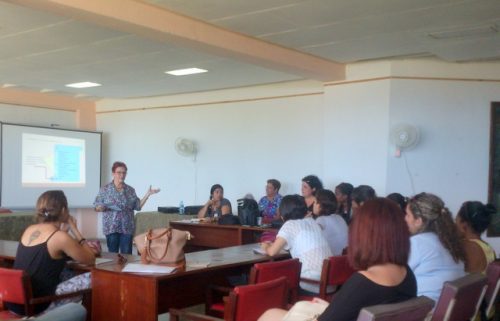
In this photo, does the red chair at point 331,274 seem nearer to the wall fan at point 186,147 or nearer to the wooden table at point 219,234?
the wooden table at point 219,234

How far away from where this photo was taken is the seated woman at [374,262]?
1.97 metres

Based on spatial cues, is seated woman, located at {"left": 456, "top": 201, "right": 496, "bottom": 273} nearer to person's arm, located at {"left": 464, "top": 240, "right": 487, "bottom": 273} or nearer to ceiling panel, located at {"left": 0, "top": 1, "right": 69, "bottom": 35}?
person's arm, located at {"left": 464, "top": 240, "right": 487, "bottom": 273}

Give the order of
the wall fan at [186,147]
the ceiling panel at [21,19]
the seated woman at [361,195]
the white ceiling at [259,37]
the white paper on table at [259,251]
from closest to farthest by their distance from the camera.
Result: the white paper on table at [259,251], the white ceiling at [259,37], the ceiling panel at [21,19], the seated woman at [361,195], the wall fan at [186,147]

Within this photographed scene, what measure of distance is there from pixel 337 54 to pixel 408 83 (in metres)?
0.95

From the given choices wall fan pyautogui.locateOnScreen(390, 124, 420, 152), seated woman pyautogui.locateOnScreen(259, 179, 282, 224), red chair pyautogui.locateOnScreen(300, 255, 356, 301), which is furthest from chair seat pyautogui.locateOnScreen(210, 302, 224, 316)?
seated woman pyautogui.locateOnScreen(259, 179, 282, 224)

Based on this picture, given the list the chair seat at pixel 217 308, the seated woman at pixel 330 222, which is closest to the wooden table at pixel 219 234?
the seated woman at pixel 330 222

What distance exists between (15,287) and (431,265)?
7.23 feet

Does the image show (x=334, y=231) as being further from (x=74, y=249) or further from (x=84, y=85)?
(x=84, y=85)

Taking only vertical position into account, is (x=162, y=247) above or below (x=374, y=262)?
below

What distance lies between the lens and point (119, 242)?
588 cm


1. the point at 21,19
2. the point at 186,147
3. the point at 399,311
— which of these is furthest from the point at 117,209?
the point at 399,311

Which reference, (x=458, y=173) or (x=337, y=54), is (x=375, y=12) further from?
(x=458, y=173)

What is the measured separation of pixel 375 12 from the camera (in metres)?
4.61

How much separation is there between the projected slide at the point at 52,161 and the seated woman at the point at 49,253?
6241 millimetres
